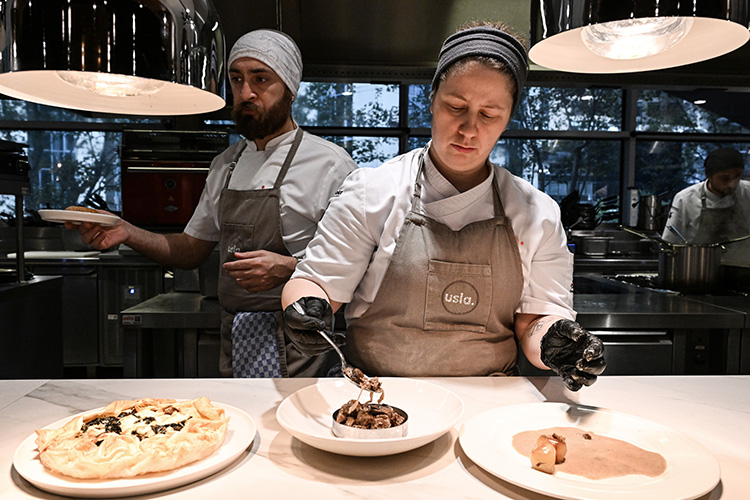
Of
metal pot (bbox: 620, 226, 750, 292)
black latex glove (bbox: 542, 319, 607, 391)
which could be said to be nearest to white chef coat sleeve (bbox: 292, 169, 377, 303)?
black latex glove (bbox: 542, 319, 607, 391)

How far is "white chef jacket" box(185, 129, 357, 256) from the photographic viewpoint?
2.01 metres

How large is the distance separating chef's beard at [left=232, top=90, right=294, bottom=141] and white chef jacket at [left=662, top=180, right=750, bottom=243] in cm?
333

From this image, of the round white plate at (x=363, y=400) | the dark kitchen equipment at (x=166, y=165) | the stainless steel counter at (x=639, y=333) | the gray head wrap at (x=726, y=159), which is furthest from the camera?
the gray head wrap at (x=726, y=159)

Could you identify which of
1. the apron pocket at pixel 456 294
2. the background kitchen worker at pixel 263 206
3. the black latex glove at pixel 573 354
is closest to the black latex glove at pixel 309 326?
the apron pocket at pixel 456 294

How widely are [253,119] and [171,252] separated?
2.04 ft

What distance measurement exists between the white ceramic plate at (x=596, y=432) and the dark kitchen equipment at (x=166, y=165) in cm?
323

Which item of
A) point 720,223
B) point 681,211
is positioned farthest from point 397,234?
point 720,223

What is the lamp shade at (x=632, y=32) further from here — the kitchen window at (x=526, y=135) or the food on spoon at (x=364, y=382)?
the kitchen window at (x=526, y=135)

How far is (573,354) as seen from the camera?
3.91ft

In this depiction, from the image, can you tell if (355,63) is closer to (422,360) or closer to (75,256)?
(422,360)

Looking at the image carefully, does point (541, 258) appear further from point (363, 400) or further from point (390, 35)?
point (390, 35)

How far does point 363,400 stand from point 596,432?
0.46m

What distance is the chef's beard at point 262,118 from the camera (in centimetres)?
202

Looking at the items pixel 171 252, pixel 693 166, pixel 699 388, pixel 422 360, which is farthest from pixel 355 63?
pixel 693 166
